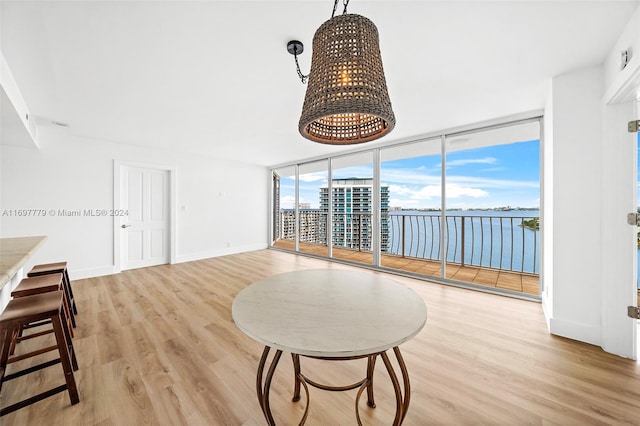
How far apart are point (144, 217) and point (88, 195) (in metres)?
0.92

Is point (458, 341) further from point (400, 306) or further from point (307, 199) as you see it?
point (307, 199)

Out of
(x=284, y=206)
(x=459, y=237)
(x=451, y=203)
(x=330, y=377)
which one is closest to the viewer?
(x=330, y=377)

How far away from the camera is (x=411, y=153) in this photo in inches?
179

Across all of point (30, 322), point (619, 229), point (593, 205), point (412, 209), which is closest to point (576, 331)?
point (619, 229)

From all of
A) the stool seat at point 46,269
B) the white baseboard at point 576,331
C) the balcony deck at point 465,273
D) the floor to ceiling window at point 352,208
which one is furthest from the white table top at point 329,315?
the floor to ceiling window at point 352,208

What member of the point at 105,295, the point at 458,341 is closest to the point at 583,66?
the point at 458,341

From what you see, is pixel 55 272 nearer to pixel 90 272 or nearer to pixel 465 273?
pixel 90 272

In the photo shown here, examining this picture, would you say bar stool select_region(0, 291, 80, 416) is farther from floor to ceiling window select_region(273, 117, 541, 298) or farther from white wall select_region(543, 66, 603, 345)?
floor to ceiling window select_region(273, 117, 541, 298)

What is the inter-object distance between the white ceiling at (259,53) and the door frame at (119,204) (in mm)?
1219

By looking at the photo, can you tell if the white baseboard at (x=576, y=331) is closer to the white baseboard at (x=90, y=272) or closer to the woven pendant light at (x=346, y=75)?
the woven pendant light at (x=346, y=75)

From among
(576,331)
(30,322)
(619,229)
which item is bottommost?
(576,331)

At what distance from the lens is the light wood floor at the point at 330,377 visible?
139 centimetres

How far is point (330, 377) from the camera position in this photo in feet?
5.65

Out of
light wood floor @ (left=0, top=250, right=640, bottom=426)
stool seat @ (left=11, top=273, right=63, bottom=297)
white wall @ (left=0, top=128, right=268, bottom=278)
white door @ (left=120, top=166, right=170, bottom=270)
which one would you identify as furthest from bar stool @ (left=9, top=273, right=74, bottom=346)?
white door @ (left=120, top=166, right=170, bottom=270)
